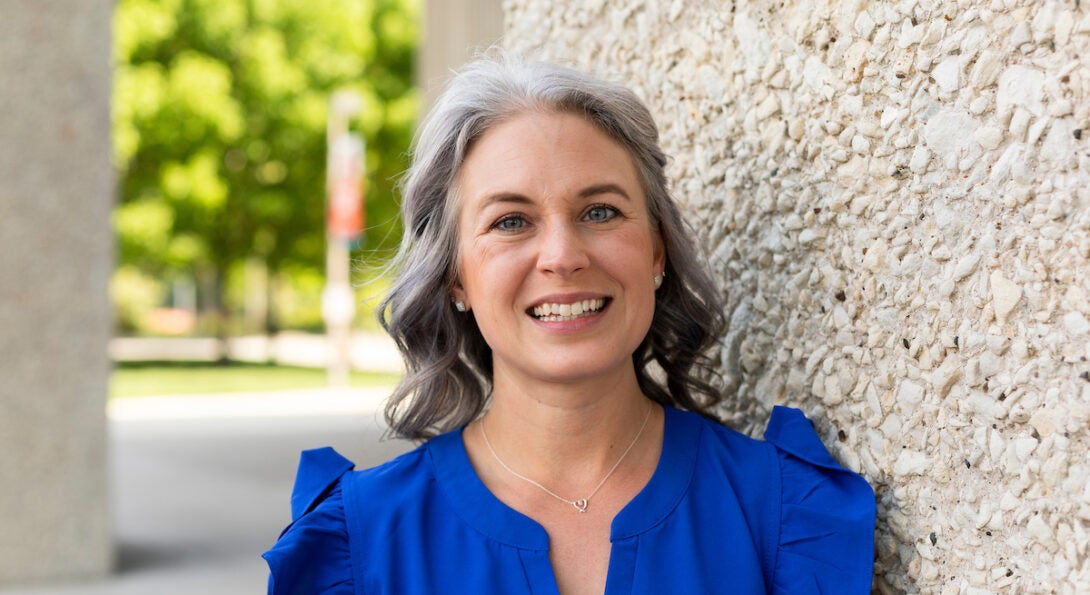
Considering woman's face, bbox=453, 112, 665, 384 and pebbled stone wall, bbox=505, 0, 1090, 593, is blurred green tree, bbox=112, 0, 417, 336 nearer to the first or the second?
pebbled stone wall, bbox=505, 0, 1090, 593

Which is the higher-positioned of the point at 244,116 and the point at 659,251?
the point at 659,251

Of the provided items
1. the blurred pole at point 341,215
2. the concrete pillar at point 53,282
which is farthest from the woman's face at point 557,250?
the blurred pole at point 341,215

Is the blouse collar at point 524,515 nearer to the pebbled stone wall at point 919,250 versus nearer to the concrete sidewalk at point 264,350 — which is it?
the pebbled stone wall at point 919,250

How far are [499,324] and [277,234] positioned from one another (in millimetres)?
21798

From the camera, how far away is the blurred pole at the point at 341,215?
1912 centimetres

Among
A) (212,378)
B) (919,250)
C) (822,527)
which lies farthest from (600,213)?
(212,378)

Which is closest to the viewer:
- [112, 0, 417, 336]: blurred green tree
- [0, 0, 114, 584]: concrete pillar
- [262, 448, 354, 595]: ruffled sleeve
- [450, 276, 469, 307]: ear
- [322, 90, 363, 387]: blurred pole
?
[262, 448, 354, 595]: ruffled sleeve

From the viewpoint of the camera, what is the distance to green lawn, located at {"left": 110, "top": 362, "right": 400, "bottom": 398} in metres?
19.3

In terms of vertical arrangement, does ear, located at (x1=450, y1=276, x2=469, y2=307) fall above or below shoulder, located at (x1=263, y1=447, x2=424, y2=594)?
above

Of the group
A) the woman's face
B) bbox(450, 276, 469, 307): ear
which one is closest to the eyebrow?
the woman's face

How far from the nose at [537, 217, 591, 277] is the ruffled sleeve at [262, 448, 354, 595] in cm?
54

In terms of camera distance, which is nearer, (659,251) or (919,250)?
(919,250)

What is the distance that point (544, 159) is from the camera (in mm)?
2088

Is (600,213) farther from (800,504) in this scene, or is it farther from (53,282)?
(53,282)
